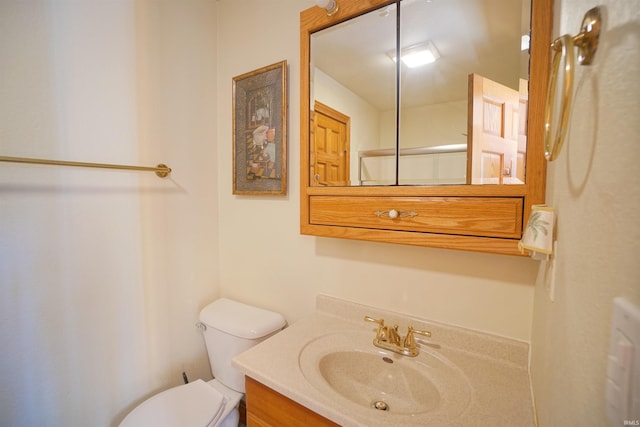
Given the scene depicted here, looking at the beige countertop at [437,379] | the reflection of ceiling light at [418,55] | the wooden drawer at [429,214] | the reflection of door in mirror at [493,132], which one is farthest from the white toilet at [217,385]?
the reflection of ceiling light at [418,55]

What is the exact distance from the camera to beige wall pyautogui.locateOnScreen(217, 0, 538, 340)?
887 mm

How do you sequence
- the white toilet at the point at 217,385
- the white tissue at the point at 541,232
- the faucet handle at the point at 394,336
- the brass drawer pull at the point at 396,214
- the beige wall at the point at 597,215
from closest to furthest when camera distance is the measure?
the beige wall at the point at 597,215
the white tissue at the point at 541,232
the brass drawer pull at the point at 396,214
the faucet handle at the point at 394,336
the white toilet at the point at 217,385

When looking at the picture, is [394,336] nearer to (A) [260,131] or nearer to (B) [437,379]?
(B) [437,379]

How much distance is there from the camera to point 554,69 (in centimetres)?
38

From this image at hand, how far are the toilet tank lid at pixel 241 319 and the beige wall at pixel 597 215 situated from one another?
39.9 inches

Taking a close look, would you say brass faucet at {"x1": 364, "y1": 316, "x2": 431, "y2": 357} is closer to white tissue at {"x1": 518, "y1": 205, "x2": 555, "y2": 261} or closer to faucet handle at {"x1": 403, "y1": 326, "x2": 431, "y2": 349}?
faucet handle at {"x1": 403, "y1": 326, "x2": 431, "y2": 349}

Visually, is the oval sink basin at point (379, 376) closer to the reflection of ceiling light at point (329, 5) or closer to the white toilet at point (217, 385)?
the white toilet at point (217, 385)

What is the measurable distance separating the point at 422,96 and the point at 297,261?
859 mm

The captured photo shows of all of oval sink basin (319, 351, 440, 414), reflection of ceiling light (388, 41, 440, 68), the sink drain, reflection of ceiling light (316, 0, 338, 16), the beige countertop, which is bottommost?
the sink drain

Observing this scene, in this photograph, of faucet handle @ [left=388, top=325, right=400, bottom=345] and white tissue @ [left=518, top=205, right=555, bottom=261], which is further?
faucet handle @ [left=388, top=325, right=400, bottom=345]

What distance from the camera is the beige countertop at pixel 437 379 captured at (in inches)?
25.7

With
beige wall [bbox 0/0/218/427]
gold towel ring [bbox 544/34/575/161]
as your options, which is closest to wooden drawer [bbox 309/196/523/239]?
gold towel ring [bbox 544/34/575/161]

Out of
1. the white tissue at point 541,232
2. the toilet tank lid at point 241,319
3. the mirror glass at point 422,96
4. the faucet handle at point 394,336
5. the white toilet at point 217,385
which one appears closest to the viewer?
the white tissue at point 541,232

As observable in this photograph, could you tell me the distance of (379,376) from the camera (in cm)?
93
